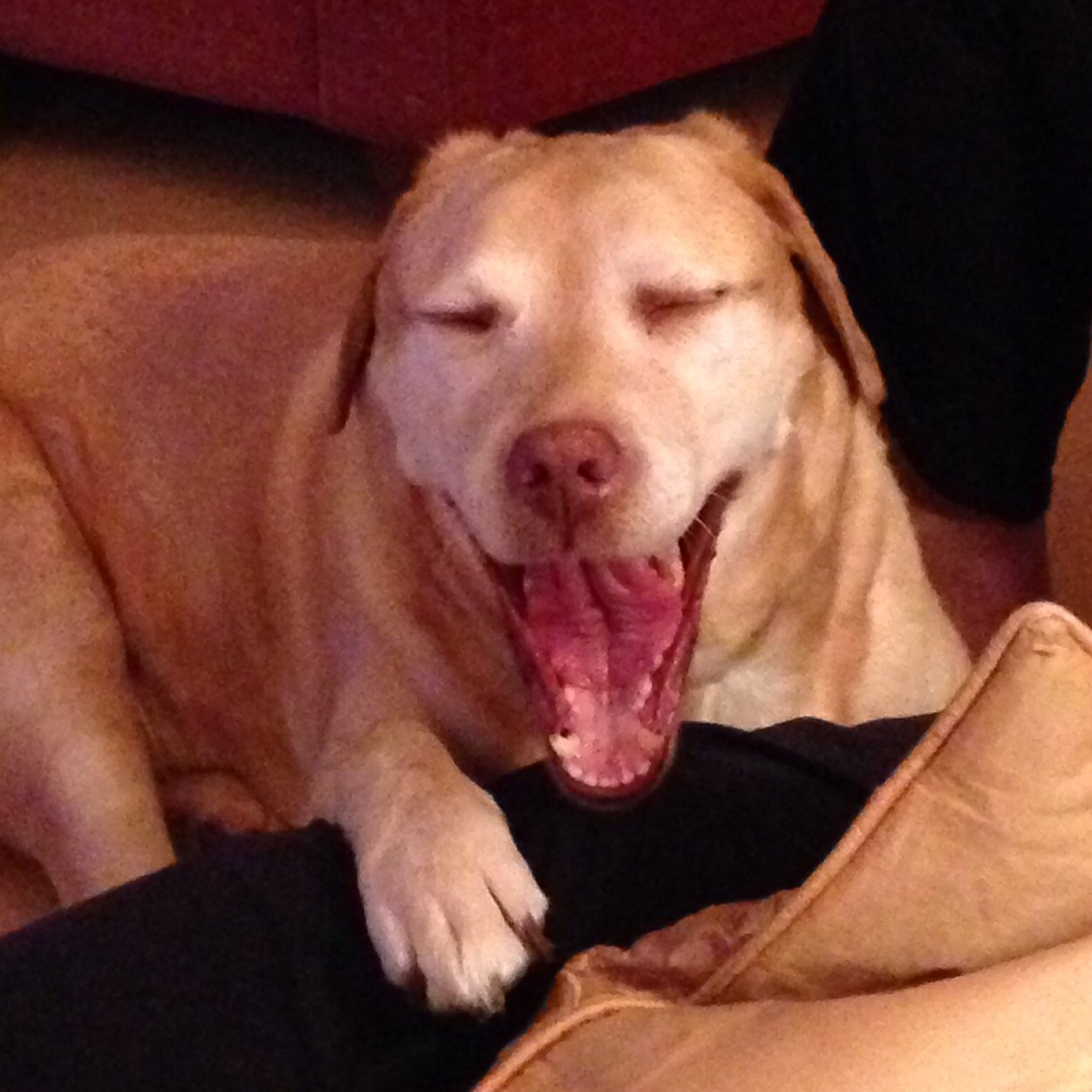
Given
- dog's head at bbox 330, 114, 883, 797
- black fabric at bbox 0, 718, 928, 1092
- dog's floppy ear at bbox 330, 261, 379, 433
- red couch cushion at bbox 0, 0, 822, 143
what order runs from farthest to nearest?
1. red couch cushion at bbox 0, 0, 822, 143
2. dog's floppy ear at bbox 330, 261, 379, 433
3. dog's head at bbox 330, 114, 883, 797
4. black fabric at bbox 0, 718, 928, 1092

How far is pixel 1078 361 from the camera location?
4.64ft

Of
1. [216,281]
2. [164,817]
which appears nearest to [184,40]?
[216,281]

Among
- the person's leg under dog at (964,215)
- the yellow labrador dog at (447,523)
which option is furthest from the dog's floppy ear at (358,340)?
the person's leg under dog at (964,215)

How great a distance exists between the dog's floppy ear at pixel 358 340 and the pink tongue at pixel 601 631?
249 mm

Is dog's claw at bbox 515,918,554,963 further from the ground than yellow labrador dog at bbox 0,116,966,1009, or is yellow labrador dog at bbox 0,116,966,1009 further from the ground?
yellow labrador dog at bbox 0,116,966,1009

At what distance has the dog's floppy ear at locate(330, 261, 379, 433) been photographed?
1.15 metres

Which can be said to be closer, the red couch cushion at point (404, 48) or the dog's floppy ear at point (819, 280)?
the dog's floppy ear at point (819, 280)

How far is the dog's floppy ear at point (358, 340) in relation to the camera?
3.76ft

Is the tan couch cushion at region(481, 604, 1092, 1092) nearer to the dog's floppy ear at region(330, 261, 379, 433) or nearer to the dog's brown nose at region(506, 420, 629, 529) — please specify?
the dog's brown nose at region(506, 420, 629, 529)

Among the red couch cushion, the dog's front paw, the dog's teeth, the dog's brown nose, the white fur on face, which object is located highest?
the red couch cushion

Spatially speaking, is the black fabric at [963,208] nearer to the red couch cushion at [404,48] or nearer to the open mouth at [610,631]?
the open mouth at [610,631]

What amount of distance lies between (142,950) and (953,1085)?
1.62ft

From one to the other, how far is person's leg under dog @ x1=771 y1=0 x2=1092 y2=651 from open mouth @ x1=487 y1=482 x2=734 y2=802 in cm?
47

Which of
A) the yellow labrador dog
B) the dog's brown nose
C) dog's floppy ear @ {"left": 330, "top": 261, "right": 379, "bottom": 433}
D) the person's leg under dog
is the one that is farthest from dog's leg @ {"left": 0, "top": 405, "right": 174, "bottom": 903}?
the person's leg under dog
